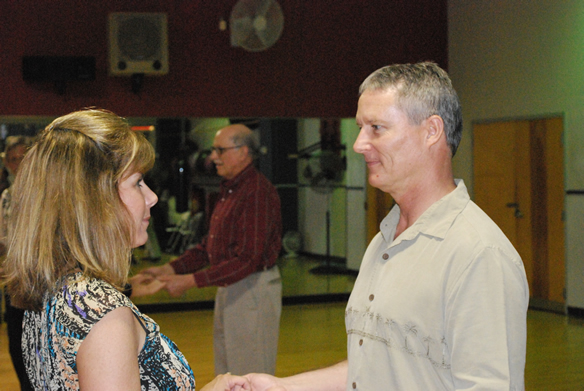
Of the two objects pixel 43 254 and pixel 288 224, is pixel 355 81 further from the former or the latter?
pixel 43 254

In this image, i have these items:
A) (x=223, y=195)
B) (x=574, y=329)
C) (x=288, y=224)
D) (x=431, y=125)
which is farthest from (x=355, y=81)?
(x=431, y=125)

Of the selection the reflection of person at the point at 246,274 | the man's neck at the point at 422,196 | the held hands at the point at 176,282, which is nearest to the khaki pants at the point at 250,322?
the reflection of person at the point at 246,274

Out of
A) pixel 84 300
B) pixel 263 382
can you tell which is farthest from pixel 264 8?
pixel 84 300

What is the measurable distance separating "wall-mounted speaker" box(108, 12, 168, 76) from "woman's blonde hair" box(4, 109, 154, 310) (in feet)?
18.5

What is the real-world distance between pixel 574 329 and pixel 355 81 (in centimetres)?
367

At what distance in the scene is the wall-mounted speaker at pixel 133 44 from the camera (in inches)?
273

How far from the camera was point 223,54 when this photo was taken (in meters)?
7.65

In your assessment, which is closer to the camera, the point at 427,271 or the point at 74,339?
the point at 74,339

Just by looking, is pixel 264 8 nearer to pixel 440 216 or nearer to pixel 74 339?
pixel 440 216

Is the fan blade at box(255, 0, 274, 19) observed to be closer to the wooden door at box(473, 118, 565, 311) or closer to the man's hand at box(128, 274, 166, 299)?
the wooden door at box(473, 118, 565, 311)

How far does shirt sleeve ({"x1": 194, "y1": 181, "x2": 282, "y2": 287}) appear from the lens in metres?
3.68

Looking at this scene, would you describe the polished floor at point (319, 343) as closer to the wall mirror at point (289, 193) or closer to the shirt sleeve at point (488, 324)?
the wall mirror at point (289, 193)

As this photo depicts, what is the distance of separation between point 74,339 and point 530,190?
24.2ft

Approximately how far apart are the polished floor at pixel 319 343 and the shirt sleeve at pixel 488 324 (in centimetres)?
388
